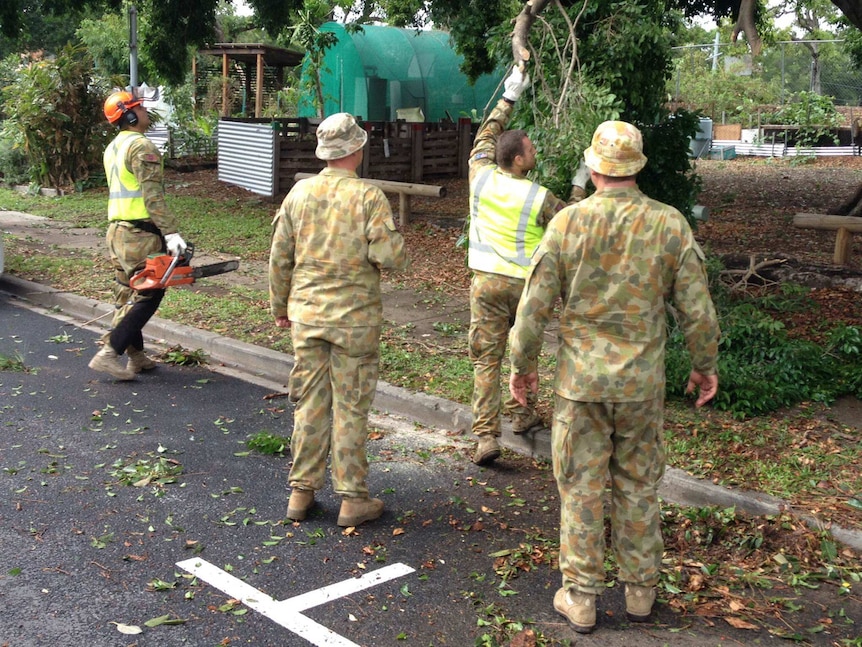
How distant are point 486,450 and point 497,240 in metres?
1.27

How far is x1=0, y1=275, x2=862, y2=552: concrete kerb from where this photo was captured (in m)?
5.22

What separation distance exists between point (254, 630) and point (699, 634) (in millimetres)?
1825

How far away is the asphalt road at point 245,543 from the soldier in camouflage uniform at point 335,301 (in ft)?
1.11

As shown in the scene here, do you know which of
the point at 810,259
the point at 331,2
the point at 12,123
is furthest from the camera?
the point at 331,2

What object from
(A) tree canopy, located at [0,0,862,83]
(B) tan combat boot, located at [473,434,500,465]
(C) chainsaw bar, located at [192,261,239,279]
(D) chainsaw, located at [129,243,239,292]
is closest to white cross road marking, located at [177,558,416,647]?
(B) tan combat boot, located at [473,434,500,465]

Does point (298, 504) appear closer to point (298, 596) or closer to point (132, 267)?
point (298, 596)

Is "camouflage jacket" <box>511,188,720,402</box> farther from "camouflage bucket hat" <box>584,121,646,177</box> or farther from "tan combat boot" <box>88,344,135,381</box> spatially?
"tan combat boot" <box>88,344,135,381</box>

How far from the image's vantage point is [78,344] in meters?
8.96

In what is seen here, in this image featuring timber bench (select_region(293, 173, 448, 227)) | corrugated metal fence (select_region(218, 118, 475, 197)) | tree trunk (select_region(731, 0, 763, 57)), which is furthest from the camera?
corrugated metal fence (select_region(218, 118, 475, 197))

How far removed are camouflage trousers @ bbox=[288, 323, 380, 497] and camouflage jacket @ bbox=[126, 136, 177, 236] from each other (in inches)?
107

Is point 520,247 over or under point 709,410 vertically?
over

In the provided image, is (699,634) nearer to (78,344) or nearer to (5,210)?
(78,344)

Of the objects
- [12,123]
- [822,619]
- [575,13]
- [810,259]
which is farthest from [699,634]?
[12,123]

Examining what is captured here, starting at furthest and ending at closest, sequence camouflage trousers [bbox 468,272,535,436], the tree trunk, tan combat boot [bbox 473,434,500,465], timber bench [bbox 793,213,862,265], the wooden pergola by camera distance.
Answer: the wooden pergola → timber bench [bbox 793,213,862,265] → the tree trunk → tan combat boot [bbox 473,434,500,465] → camouflage trousers [bbox 468,272,535,436]
